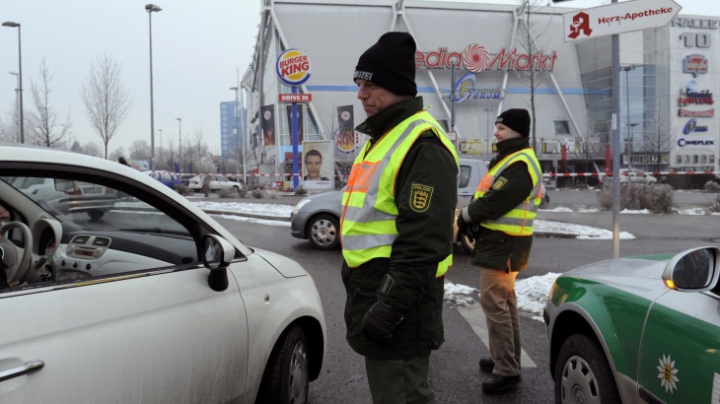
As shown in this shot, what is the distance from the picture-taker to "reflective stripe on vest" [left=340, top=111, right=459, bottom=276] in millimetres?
2074

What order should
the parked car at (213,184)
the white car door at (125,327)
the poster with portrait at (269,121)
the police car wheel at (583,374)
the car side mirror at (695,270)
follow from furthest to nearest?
the poster with portrait at (269,121) → the parked car at (213,184) → the police car wheel at (583,374) → the car side mirror at (695,270) → the white car door at (125,327)

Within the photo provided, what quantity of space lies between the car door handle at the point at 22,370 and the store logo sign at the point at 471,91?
47.9 meters

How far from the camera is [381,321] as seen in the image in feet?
6.45

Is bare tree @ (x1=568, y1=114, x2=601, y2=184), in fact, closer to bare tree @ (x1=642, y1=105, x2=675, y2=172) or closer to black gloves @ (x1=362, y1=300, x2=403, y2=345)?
bare tree @ (x1=642, y1=105, x2=675, y2=172)

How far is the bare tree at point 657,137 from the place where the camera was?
46.0 m

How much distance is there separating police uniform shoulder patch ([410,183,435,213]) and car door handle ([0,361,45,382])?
54.2 inches

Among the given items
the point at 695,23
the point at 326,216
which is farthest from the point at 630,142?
the point at 326,216

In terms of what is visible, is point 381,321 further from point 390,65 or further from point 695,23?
point 695,23

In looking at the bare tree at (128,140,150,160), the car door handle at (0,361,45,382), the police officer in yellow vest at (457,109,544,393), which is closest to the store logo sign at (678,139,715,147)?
the police officer in yellow vest at (457,109,544,393)

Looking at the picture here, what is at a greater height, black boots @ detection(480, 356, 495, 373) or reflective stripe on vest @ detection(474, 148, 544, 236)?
reflective stripe on vest @ detection(474, 148, 544, 236)

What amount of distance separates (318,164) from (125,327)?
26080mm

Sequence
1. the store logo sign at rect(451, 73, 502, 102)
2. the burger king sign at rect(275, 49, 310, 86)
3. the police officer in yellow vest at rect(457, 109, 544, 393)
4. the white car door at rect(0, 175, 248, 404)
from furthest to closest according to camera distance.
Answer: the store logo sign at rect(451, 73, 502, 102), the burger king sign at rect(275, 49, 310, 86), the police officer in yellow vest at rect(457, 109, 544, 393), the white car door at rect(0, 175, 248, 404)

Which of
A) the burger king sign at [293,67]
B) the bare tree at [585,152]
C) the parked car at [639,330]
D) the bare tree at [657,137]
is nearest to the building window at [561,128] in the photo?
the bare tree at [585,152]

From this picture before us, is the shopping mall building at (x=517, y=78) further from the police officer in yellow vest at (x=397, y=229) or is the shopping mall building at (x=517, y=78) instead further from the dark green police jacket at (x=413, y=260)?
the dark green police jacket at (x=413, y=260)
